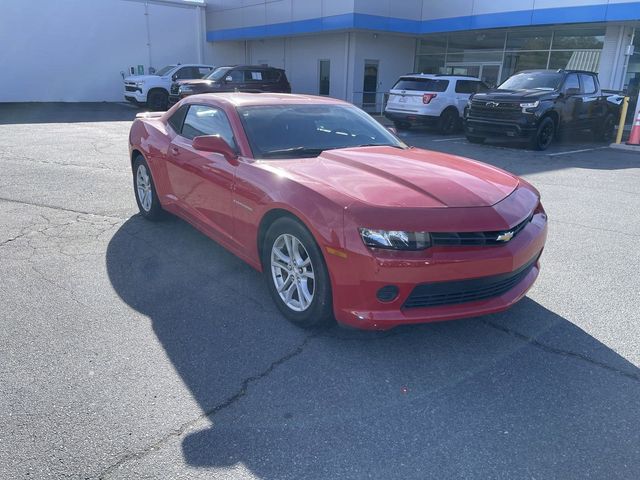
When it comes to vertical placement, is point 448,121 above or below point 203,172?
below

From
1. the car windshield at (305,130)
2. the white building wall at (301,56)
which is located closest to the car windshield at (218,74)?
the white building wall at (301,56)

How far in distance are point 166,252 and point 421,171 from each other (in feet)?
8.64

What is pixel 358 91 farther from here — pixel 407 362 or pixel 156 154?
pixel 407 362

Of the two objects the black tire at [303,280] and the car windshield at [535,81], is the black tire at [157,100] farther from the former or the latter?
the black tire at [303,280]

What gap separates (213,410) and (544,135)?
11.6m

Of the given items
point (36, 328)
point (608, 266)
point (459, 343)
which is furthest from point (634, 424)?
point (36, 328)

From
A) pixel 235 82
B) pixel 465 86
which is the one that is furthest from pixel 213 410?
pixel 235 82

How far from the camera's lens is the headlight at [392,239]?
2912 millimetres

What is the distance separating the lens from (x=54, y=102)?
24547 mm

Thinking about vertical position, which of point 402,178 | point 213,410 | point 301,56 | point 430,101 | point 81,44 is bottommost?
point 213,410

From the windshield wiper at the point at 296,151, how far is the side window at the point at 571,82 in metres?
10.5

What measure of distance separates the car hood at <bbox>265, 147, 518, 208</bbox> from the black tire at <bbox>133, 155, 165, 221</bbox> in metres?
2.31

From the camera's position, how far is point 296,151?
4020 millimetres

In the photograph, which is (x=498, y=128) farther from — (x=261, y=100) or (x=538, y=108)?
(x=261, y=100)
